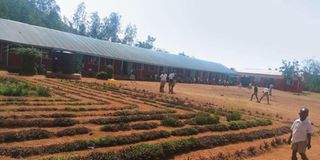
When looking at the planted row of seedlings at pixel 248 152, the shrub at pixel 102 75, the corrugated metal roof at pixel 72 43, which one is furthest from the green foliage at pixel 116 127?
the shrub at pixel 102 75

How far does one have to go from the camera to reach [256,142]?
1558 cm

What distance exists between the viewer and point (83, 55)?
4381 centimetres

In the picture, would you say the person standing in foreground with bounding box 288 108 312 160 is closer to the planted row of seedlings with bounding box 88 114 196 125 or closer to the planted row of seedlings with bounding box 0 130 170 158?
the planted row of seedlings with bounding box 0 130 170 158

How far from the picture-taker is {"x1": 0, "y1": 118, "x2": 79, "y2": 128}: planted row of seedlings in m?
11.8

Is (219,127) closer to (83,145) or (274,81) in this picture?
(83,145)

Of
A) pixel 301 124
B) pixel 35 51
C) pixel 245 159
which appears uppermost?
pixel 35 51

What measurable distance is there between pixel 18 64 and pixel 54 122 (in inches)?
1038

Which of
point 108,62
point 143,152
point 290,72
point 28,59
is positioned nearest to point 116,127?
point 143,152

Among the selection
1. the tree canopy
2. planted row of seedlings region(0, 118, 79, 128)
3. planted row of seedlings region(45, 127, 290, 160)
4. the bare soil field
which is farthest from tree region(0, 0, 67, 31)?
planted row of seedlings region(45, 127, 290, 160)

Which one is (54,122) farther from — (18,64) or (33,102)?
(18,64)

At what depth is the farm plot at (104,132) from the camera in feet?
33.4

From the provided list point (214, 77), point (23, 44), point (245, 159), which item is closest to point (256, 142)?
point (245, 159)

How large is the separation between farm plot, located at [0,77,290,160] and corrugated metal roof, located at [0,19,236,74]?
19375mm

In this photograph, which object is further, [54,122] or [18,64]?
[18,64]
